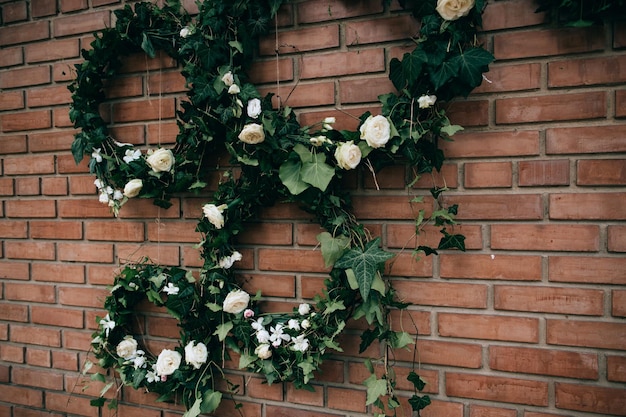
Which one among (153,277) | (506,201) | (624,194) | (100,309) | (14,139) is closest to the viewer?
(624,194)

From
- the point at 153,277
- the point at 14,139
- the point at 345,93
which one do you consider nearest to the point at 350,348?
the point at 153,277

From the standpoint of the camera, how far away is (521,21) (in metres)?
1.42

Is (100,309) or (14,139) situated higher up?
(14,139)

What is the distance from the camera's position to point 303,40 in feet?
5.40

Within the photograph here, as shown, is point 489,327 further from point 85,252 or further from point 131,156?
point 85,252

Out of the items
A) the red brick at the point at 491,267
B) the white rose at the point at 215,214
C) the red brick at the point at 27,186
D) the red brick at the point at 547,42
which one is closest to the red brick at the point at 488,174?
the red brick at the point at 491,267

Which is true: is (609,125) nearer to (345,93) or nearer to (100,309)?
(345,93)

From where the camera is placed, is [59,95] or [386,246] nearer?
[386,246]

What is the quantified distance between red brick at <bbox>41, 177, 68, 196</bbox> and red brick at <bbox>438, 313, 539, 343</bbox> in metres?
1.53

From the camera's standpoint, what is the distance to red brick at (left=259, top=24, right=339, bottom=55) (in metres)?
1.61

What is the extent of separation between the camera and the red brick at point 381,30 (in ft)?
5.02

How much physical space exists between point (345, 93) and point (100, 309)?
127cm

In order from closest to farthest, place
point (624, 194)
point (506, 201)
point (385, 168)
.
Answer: point (624, 194)
point (506, 201)
point (385, 168)

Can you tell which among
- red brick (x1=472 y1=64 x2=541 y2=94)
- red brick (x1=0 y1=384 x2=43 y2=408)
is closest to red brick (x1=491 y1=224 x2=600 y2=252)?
red brick (x1=472 y1=64 x2=541 y2=94)
